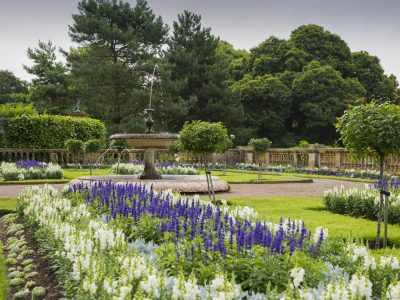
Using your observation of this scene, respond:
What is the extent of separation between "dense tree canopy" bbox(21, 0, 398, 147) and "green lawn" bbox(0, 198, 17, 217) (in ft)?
75.8

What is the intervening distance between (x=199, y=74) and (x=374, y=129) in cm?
3511

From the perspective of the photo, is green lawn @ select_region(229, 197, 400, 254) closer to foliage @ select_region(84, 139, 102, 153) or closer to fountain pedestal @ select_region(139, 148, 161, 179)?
fountain pedestal @ select_region(139, 148, 161, 179)

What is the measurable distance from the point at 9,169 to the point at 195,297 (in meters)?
17.7

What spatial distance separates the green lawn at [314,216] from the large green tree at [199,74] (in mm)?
26688

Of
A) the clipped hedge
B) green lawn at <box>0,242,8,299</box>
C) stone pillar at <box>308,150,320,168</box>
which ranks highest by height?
the clipped hedge

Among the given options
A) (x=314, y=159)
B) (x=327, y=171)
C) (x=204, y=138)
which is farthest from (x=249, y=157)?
(x=204, y=138)

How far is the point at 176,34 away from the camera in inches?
1699

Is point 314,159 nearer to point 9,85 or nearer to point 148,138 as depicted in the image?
point 148,138

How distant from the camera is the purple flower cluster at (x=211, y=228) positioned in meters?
4.80

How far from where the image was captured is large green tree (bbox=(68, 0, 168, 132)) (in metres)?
36.7

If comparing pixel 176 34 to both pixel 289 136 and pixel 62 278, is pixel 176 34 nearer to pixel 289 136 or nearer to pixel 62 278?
pixel 289 136

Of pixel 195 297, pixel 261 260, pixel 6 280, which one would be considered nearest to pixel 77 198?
pixel 6 280

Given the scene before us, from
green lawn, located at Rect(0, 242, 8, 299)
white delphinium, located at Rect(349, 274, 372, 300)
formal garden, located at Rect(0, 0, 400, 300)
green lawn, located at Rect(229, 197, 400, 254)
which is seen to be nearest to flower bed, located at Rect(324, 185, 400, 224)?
formal garden, located at Rect(0, 0, 400, 300)

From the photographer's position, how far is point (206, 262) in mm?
4648
